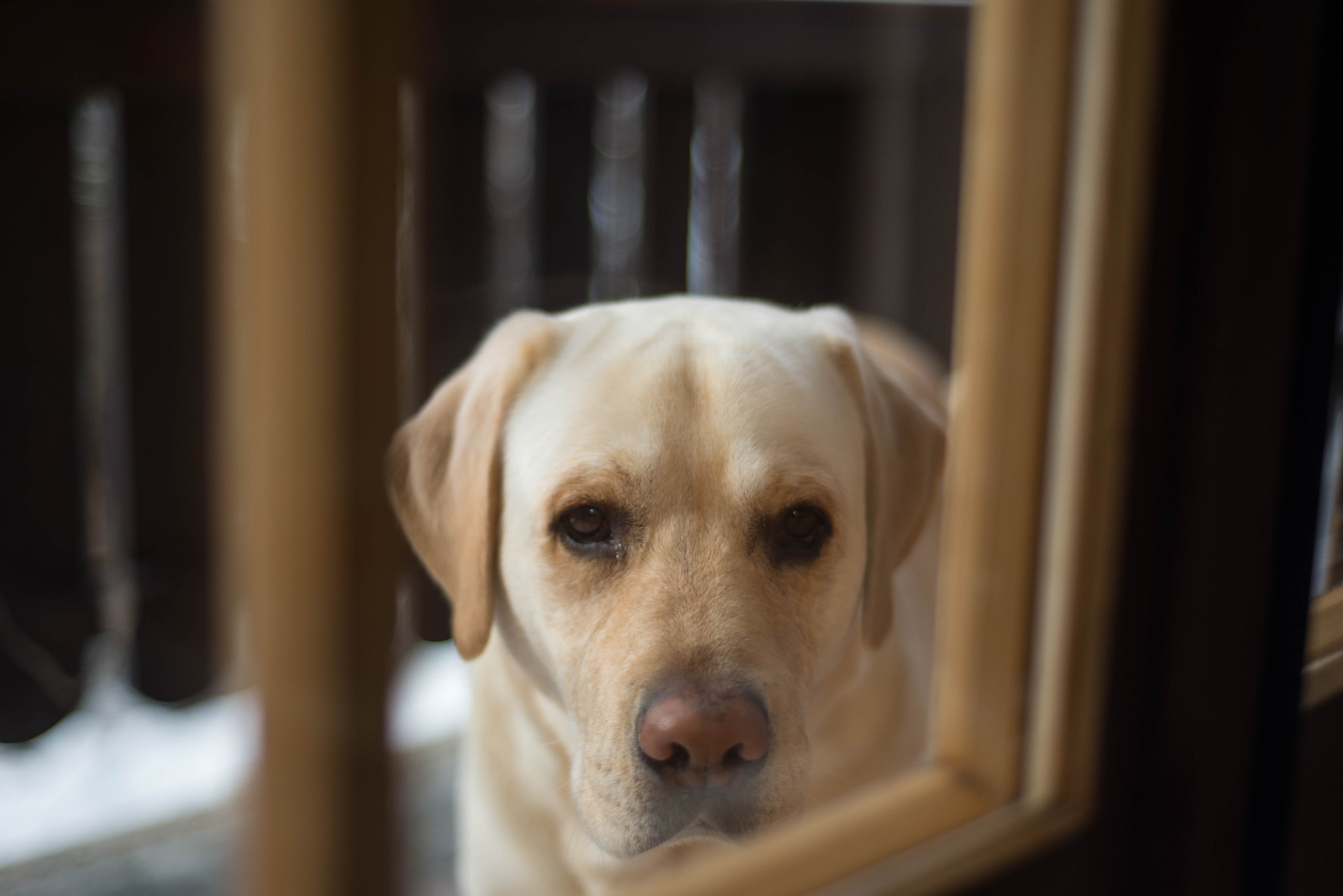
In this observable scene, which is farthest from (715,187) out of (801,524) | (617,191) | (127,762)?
(127,762)

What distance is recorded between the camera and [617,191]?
0.88m

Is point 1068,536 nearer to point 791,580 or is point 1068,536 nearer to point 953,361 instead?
point 953,361

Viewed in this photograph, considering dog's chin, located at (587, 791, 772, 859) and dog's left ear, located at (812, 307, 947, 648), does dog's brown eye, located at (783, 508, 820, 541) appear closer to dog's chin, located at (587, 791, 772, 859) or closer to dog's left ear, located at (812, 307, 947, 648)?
dog's left ear, located at (812, 307, 947, 648)

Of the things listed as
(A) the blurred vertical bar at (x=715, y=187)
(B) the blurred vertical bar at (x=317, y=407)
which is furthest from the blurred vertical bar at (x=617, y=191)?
(B) the blurred vertical bar at (x=317, y=407)

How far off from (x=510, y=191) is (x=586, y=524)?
10.8 inches

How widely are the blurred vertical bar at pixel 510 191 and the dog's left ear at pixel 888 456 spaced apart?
0.27m

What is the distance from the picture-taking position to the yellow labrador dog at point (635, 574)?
672mm

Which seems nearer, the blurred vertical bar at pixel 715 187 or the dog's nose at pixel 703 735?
the dog's nose at pixel 703 735

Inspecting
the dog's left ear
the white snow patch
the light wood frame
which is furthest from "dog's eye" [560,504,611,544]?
the light wood frame

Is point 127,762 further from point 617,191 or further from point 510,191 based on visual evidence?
point 617,191

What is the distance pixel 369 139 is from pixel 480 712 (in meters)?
0.44

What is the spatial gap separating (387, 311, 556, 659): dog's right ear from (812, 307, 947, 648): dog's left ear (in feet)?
0.91

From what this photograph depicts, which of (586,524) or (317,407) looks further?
(586,524)

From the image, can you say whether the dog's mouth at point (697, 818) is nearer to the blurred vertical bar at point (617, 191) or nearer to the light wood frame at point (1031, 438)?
the light wood frame at point (1031, 438)
